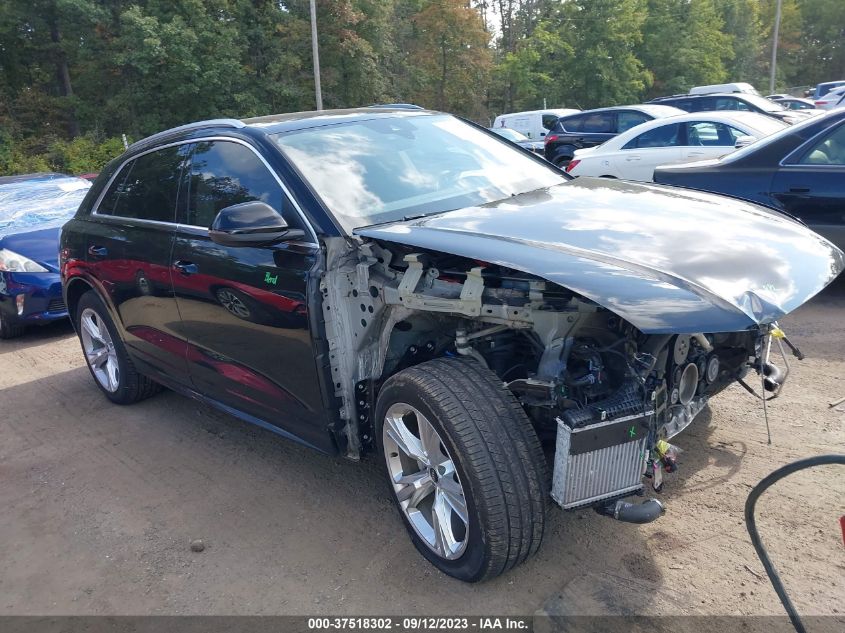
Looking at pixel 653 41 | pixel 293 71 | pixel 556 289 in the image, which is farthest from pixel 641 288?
pixel 653 41

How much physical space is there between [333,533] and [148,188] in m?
2.49

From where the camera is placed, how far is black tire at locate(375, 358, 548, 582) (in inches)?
101

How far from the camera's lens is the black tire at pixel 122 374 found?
4883mm

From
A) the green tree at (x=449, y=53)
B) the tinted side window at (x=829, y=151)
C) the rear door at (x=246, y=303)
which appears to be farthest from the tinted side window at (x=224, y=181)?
the green tree at (x=449, y=53)

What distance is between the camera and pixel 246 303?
3.45 meters

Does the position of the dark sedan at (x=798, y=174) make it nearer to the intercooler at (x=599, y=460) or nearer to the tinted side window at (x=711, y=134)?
the tinted side window at (x=711, y=134)

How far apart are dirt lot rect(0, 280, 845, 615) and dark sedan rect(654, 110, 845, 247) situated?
5.27 feet

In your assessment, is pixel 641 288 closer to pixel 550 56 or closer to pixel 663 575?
pixel 663 575

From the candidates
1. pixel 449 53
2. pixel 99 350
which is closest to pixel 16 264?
pixel 99 350

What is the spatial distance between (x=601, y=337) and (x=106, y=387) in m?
3.85

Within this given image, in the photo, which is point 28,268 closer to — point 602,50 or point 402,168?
point 402,168

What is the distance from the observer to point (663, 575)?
2.76m

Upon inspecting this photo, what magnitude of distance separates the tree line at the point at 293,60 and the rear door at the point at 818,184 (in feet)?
88.0

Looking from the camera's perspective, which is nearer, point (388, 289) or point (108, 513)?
point (388, 289)
